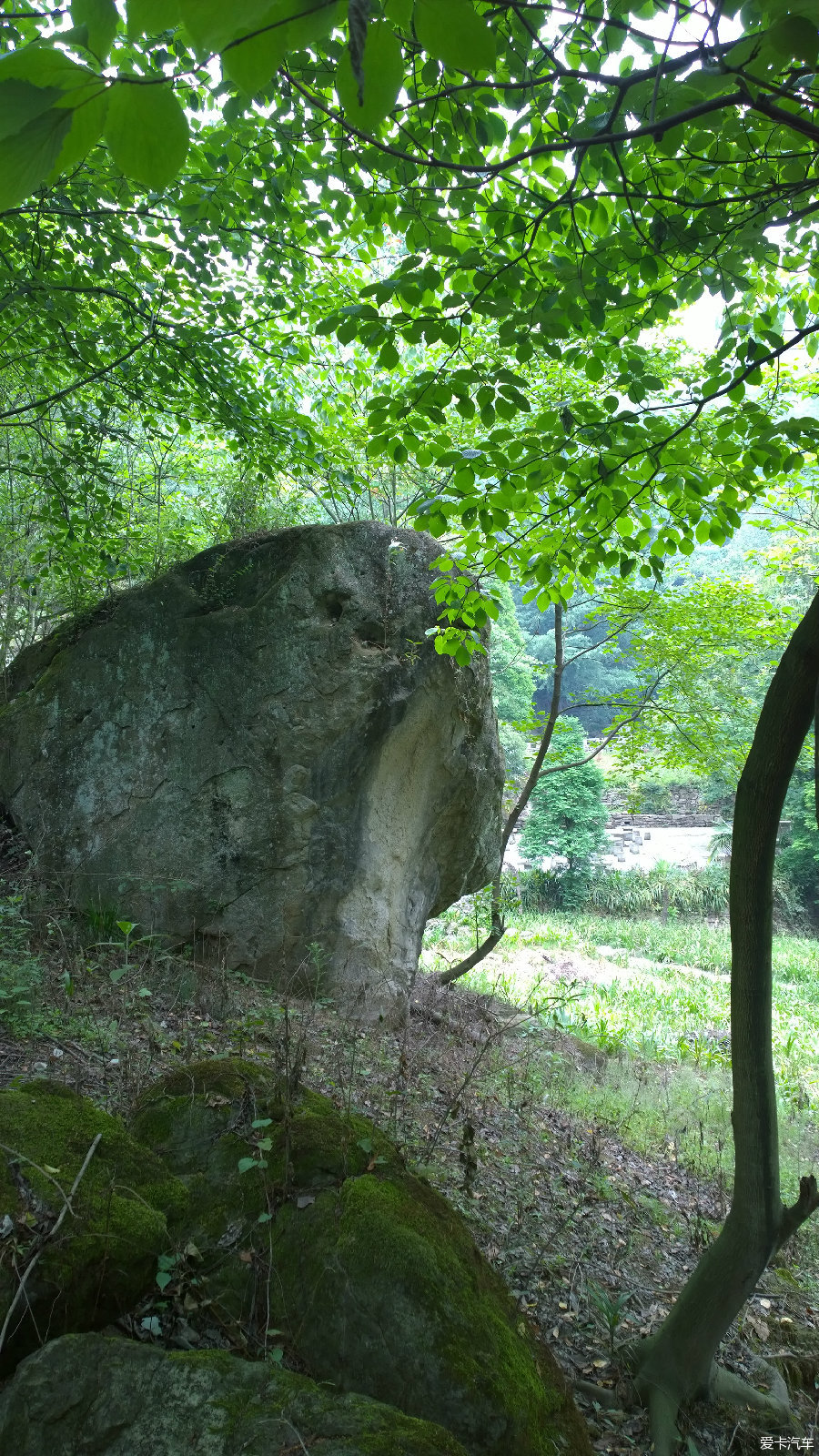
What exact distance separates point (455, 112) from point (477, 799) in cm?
594

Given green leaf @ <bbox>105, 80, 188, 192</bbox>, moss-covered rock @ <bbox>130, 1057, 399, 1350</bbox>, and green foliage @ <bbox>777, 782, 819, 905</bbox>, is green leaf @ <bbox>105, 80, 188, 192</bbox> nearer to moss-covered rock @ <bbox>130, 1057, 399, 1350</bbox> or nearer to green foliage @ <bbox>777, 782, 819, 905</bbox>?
moss-covered rock @ <bbox>130, 1057, 399, 1350</bbox>

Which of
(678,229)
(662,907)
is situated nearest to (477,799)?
(678,229)

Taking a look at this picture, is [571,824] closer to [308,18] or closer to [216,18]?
[308,18]

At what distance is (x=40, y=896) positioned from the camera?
5.49m

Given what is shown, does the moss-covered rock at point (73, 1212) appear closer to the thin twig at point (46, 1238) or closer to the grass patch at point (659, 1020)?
the thin twig at point (46, 1238)

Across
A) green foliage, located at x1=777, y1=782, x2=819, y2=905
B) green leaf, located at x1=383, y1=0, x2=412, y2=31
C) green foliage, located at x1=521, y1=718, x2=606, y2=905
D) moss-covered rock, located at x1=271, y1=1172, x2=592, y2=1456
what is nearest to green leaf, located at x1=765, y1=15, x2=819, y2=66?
green leaf, located at x1=383, y1=0, x2=412, y2=31

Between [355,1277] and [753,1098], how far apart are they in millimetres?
1785

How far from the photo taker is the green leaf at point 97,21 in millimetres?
769

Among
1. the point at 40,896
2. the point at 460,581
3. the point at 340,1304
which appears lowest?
the point at 340,1304

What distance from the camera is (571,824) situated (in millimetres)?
26047

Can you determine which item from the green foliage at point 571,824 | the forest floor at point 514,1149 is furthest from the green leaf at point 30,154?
the green foliage at point 571,824

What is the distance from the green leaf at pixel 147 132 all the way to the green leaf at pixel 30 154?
50 mm

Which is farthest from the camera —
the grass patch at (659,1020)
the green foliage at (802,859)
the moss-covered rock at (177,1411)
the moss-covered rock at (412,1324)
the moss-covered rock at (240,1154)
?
the green foliage at (802,859)

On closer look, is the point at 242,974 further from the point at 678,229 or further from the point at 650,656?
the point at 650,656
